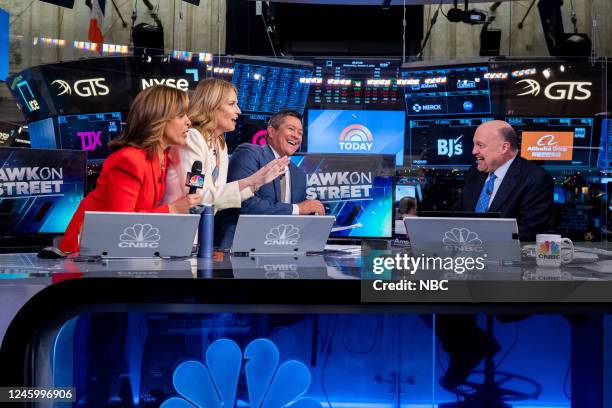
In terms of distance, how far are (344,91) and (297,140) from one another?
3.19ft

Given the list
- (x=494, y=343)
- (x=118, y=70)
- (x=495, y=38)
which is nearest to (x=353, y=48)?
(x=495, y=38)

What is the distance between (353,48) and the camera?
8.29m

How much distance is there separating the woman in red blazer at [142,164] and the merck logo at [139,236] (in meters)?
0.28

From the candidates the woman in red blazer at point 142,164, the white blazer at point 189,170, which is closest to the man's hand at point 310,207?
the white blazer at point 189,170

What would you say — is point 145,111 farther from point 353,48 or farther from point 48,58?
point 353,48

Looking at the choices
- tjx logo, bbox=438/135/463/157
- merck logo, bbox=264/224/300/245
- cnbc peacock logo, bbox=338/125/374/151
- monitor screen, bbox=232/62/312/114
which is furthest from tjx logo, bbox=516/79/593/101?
merck logo, bbox=264/224/300/245

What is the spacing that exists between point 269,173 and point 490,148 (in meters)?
2.03

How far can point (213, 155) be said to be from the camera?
3.31m

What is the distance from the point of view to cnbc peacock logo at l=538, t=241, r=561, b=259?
6.39 feet

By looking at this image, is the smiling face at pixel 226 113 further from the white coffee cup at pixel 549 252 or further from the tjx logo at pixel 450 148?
the tjx logo at pixel 450 148

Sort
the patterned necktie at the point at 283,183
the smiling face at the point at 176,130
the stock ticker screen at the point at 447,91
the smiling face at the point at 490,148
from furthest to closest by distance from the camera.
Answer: the stock ticker screen at the point at 447,91, the smiling face at the point at 490,148, the patterned necktie at the point at 283,183, the smiling face at the point at 176,130

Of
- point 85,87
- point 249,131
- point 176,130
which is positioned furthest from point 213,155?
point 85,87

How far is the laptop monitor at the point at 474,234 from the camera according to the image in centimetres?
200

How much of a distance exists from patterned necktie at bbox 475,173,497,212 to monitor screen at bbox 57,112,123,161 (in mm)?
3001
